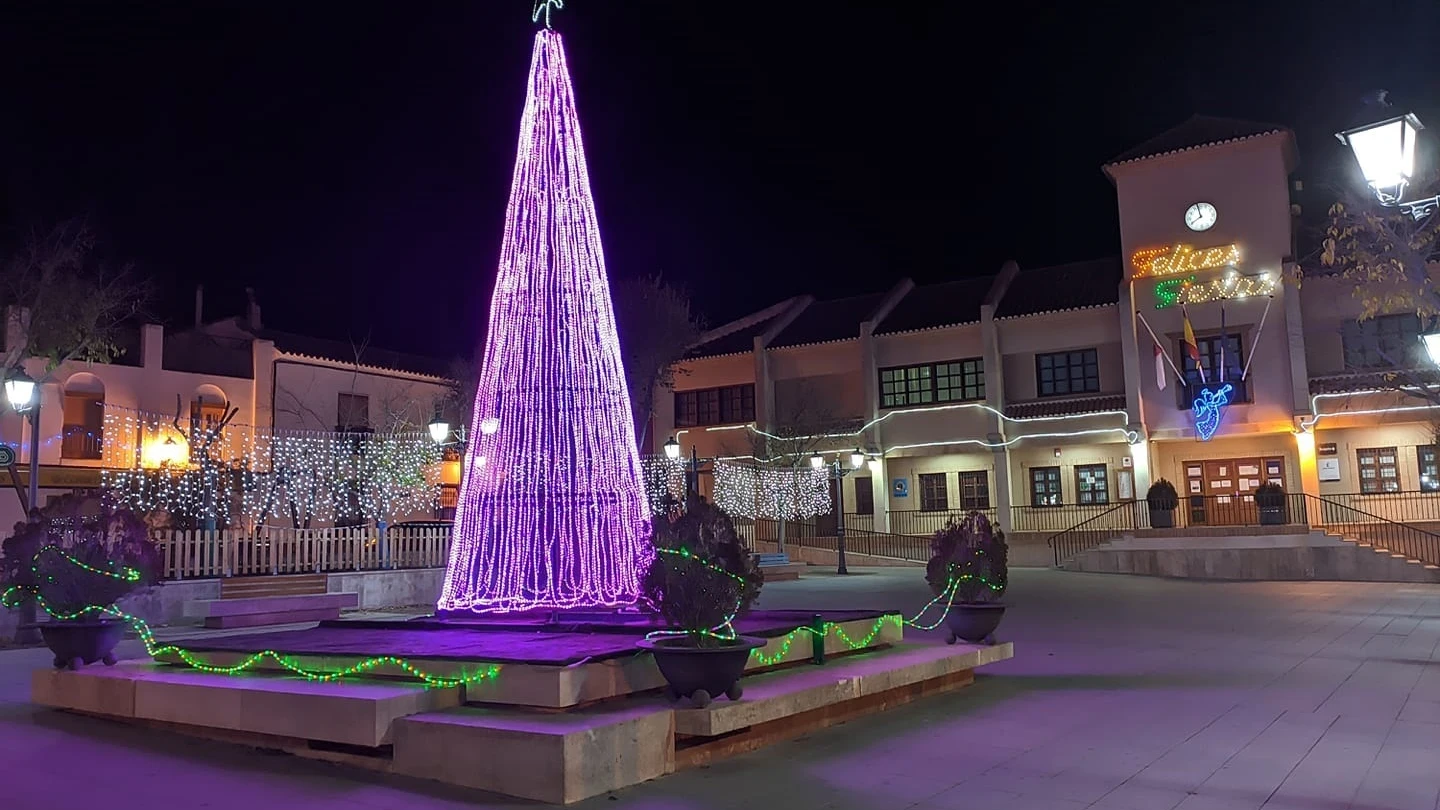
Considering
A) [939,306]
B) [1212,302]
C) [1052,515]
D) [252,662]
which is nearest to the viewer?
[252,662]

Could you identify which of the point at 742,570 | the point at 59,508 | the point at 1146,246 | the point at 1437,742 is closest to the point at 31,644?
the point at 59,508

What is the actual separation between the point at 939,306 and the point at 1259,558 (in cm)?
1340

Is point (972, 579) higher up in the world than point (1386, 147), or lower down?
lower down

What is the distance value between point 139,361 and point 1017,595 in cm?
2364

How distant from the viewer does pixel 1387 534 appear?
22406mm

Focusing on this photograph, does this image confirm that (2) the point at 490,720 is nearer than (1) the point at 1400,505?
Yes

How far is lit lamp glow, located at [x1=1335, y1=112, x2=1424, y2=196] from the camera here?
6.81 m

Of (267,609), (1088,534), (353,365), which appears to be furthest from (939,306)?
(267,609)

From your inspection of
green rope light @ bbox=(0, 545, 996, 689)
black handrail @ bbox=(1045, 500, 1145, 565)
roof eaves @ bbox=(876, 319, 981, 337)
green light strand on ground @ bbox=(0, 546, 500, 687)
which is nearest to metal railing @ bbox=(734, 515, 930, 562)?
black handrail @ bbox=(1045, 500, 1145, 565)

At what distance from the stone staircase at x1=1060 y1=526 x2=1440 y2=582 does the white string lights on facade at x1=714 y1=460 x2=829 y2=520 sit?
28.8ft

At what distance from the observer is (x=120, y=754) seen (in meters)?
6.49

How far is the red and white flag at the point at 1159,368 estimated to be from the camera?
2641 cm

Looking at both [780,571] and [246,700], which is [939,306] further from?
[246,700]

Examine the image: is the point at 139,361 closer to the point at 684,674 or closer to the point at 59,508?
the point at 59,508
